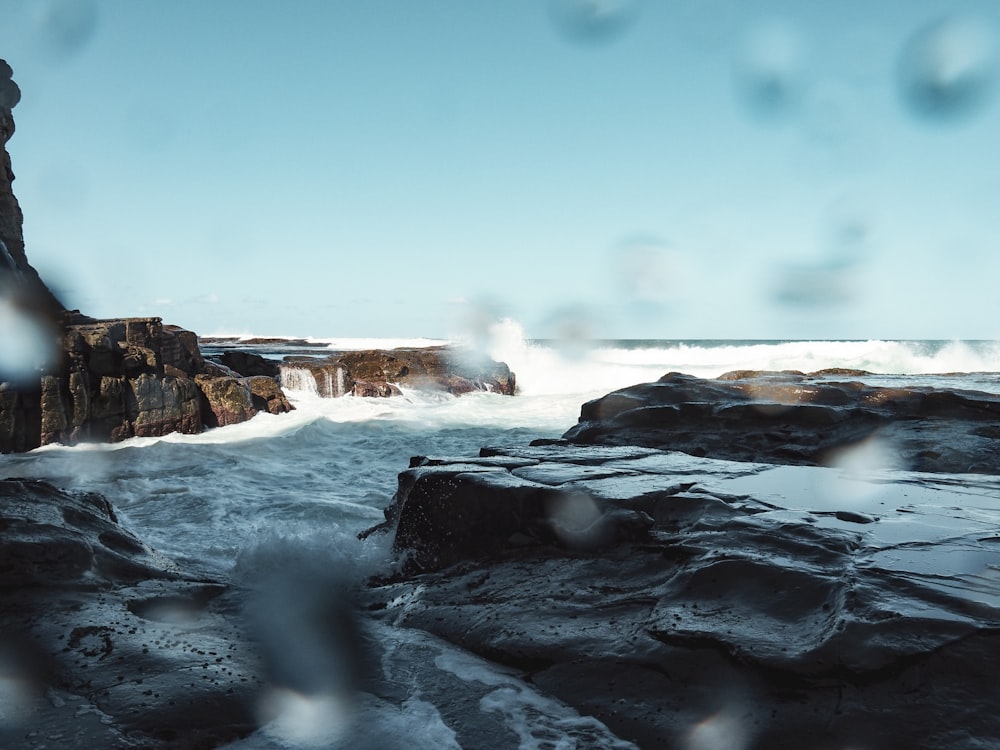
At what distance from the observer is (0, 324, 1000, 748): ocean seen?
467cm

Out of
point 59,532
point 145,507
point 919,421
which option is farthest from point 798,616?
point 145,507

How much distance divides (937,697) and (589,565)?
62.1 inches

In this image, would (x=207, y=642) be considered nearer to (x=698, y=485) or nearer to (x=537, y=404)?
(x=698, y=485)

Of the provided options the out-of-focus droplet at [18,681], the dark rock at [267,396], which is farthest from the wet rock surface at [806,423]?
Result: the dark rock at [267,396]

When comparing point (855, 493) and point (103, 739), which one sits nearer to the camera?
point (103, 739)

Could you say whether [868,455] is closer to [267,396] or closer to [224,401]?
[224,401]

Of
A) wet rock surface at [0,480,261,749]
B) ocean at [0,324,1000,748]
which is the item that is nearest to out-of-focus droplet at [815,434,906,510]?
ocean at [0,324,1000,748]

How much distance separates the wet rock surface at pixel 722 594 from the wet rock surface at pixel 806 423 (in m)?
1.38

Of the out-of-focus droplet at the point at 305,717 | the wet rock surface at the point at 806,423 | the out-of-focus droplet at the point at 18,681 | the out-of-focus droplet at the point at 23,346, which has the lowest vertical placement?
the out-of-focus droplet at the point at 305,717

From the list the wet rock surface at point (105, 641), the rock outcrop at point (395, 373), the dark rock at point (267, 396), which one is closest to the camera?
the wet rock surface at point (105, 641)

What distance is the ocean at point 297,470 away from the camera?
184 inches

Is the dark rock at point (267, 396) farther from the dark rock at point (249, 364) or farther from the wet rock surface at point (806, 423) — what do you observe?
the wet rock surface at point (806, 423)

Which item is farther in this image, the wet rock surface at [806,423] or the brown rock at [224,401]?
the brown rock at [224,401]

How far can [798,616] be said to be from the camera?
2385 millimetres
